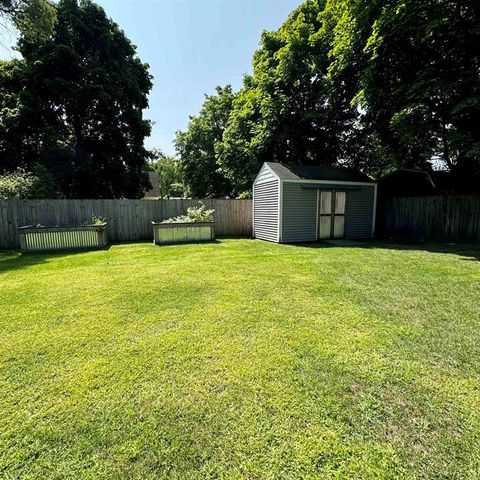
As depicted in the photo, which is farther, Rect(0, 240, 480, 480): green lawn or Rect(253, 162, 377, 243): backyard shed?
Rect(253, 162, 377, 243): backyard shed

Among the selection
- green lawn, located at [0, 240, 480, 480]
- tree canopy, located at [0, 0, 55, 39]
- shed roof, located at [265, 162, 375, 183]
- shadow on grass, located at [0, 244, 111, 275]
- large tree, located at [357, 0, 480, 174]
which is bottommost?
green lawn, located at [0, 240, 480, 480]

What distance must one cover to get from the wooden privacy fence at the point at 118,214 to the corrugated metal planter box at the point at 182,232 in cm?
191

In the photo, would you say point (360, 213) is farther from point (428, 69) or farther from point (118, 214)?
point (118, 214)

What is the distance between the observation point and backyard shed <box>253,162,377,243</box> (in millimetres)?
9391

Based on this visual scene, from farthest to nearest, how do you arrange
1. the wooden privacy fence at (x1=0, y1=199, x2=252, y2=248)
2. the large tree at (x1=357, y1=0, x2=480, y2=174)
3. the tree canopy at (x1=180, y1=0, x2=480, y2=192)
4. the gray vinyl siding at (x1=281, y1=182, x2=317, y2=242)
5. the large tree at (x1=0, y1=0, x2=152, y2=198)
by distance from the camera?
the large tree at (x1=0, y1=0, x2=152, y2=198), the gray vinyl siding at (x1=281, y1=182, x2=317, y2=242), the wooden privacy fence at (x1=0, y1=199, x2=252, y2=248), the tree canopy at (x1=180, y1=0, x2=480, y2=192), the large tree at (x1=357, y1=0, x2=480, y2=174)

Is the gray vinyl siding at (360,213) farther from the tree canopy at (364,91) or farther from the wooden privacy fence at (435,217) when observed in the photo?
the tree canopy at (364,91)

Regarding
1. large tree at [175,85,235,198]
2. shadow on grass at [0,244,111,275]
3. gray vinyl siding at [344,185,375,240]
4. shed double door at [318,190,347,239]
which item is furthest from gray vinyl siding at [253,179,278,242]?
large tree at [175,85,235,198]

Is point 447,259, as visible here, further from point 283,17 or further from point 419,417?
point 283,17

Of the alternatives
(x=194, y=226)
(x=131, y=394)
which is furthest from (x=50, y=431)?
(x=194, y=226)

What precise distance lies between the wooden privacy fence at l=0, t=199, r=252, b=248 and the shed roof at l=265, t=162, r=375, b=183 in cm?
267

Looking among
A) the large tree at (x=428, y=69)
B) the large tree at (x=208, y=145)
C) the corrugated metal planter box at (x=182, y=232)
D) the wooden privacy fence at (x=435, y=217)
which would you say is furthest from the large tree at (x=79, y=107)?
the wooden privacy fence at (x=435, y=217)

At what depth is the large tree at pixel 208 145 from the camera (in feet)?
72.4

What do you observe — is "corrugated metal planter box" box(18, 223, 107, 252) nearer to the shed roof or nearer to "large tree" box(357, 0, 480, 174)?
the shed roof

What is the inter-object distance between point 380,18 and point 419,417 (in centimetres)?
1041
